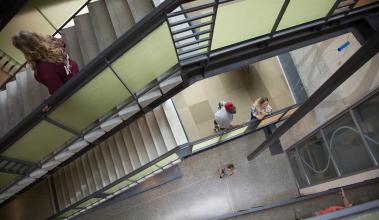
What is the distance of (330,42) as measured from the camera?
270 inches

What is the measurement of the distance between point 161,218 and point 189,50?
7190 mm

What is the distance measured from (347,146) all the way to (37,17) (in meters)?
8.26

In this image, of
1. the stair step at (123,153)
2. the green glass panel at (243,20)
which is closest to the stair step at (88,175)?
the stair step at (123,153)

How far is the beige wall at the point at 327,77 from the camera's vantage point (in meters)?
5.46

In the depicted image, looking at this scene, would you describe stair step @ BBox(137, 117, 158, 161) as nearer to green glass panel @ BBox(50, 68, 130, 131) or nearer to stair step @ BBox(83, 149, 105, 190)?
stair step @ BBox(83, 149, 105, 190)

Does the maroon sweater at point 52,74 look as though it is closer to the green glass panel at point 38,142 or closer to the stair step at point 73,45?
the green glass panel at point 38,142

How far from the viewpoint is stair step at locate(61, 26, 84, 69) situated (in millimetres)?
6528

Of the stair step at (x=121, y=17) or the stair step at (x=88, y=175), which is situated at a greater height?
the stair step at (x=121, y=17)

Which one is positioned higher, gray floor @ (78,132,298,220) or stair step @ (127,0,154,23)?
stair step @ (127,0,154,23)

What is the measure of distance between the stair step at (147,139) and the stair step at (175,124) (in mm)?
682

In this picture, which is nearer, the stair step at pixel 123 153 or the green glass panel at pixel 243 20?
the green glass panel at pixel 243 20

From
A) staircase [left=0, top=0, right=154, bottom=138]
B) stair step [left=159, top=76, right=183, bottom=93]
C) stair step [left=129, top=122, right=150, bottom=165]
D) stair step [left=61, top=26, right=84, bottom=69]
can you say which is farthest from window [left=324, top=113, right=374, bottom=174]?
stair step [left=61, top=26, right=84, bottom=69]

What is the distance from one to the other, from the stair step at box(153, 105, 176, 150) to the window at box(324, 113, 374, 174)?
147 inches

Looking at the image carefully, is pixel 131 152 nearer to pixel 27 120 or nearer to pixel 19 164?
pixel 19 164
